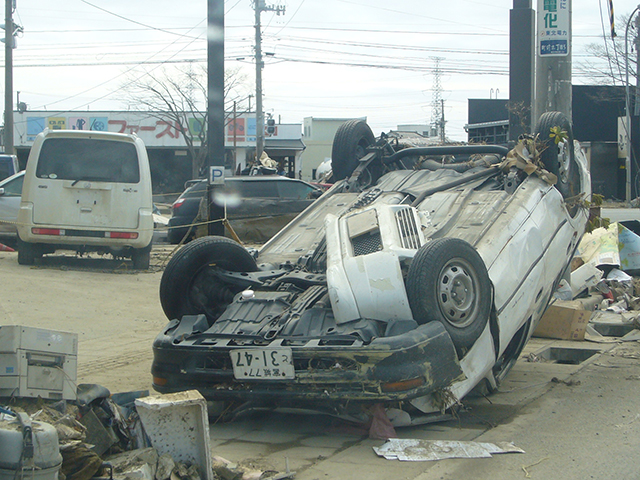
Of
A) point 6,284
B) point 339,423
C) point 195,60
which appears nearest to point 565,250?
point 339,423

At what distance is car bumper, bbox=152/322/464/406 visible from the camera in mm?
4379

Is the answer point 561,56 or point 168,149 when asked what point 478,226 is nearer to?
point 561,56

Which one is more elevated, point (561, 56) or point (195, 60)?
point (195, 60)

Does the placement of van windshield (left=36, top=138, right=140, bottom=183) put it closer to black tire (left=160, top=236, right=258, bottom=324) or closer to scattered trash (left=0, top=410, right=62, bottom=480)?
black tire (left=160, top=236, right=258, bottom=324)

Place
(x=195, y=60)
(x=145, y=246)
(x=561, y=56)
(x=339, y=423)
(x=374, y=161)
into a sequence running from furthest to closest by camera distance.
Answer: (x=195, y=60) → (x=145, y=246) → (x=561, y=56) → (x=374, y=161) → (x=339, y=423)

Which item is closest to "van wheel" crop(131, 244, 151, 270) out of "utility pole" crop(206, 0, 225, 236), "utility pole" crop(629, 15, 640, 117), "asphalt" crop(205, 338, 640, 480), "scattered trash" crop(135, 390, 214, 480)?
"utility pole" crop(206, 0, 225, 236)

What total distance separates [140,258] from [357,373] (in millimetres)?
8401

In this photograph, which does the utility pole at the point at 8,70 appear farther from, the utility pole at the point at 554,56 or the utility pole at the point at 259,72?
the utility pole at the point at 554,56

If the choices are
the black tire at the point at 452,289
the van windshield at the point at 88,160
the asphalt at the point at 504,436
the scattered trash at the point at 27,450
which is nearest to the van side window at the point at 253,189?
the van windshield at the point at 88,160

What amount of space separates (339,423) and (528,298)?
5.71ft

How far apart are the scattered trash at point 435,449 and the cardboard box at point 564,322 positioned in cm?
408

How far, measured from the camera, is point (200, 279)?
18.7 ft

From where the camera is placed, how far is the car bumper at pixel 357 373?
14.4 feet

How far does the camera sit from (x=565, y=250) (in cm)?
646
